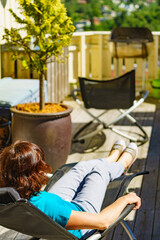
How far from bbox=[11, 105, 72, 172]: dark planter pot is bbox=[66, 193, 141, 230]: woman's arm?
4.82 feet

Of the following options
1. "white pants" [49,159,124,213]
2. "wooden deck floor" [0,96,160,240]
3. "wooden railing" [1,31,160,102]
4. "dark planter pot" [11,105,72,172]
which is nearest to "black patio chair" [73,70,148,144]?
"wooden deck floor" [0,96,160,240]

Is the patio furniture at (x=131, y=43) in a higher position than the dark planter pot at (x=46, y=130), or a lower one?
higher

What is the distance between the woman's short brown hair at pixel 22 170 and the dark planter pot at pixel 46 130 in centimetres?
157

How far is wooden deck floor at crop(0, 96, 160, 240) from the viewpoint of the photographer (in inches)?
107

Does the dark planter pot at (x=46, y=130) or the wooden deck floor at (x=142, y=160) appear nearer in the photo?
the wooden deck floor at (x=142, y=160)

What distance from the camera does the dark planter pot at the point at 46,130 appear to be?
3.44 m

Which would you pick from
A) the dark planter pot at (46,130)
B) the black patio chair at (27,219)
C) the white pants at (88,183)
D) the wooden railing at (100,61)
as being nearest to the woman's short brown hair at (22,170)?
the black patio chair at (27,219)

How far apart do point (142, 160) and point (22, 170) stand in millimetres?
2381

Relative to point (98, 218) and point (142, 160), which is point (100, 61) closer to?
point (142, 160)

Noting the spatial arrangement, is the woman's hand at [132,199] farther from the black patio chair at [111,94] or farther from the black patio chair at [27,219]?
the black patio chair at [111,94]

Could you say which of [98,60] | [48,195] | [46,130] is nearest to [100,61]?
[98,60]

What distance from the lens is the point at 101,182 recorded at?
241cm

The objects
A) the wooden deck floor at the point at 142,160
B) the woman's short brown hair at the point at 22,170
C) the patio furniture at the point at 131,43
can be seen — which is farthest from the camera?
the patio furniture at the point at 131,43

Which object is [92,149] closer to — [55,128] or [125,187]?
[55,128]
